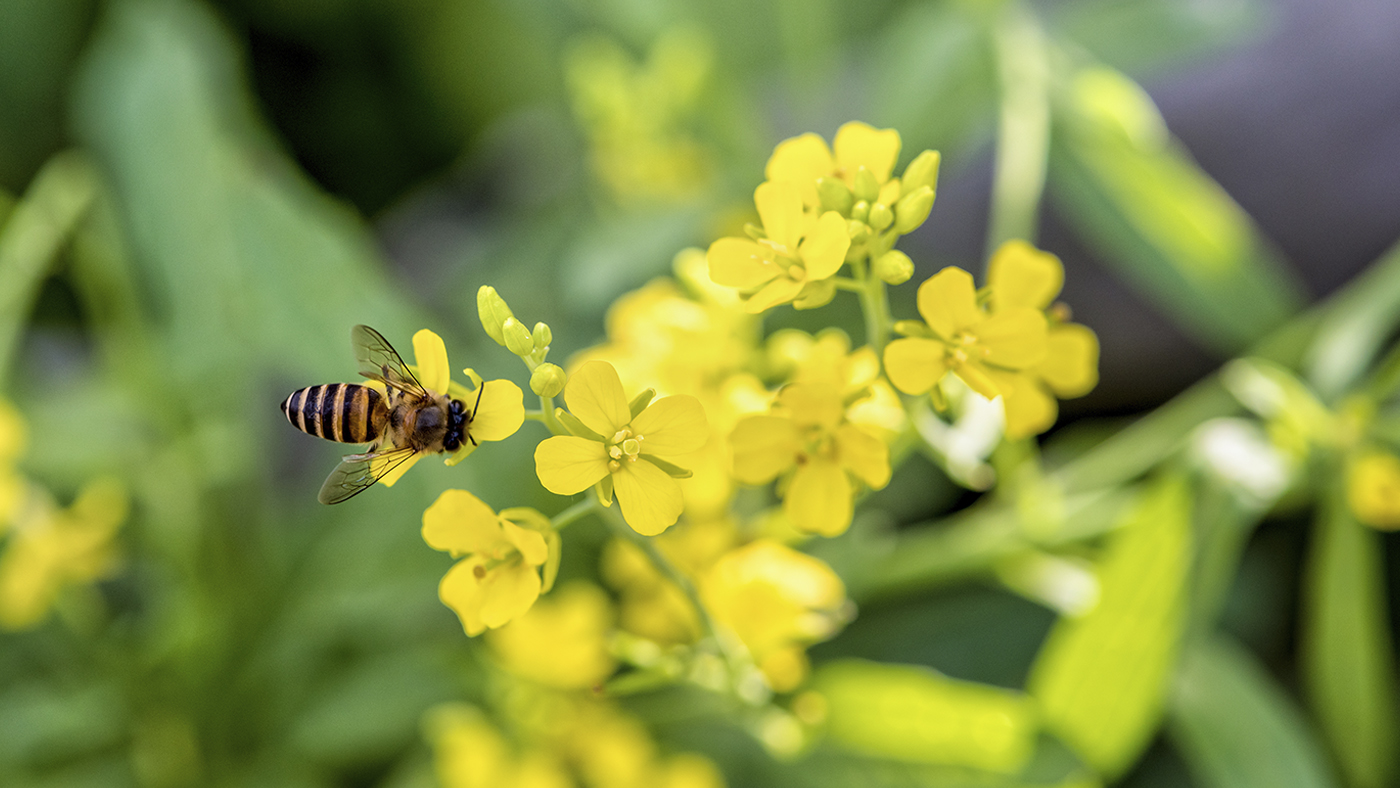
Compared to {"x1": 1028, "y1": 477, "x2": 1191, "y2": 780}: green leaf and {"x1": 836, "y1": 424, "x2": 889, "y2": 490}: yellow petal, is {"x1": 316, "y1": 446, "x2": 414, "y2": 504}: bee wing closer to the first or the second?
{"x1": 836, "y1": 424, "x2": 889, "y2": 490}: yellow petal

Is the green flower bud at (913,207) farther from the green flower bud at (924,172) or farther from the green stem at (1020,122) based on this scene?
the green stem at (1020,122)

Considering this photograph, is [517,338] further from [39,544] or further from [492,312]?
[39,544]

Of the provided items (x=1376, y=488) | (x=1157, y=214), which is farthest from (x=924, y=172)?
(x=1157, y=214)

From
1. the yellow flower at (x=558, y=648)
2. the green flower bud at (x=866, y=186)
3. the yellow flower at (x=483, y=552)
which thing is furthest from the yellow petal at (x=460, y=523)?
the yellow flower at (x=558, y=648)

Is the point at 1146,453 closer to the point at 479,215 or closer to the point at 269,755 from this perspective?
the point at 269,755

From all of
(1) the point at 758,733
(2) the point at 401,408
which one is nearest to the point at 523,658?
(1) the point at 758,733
